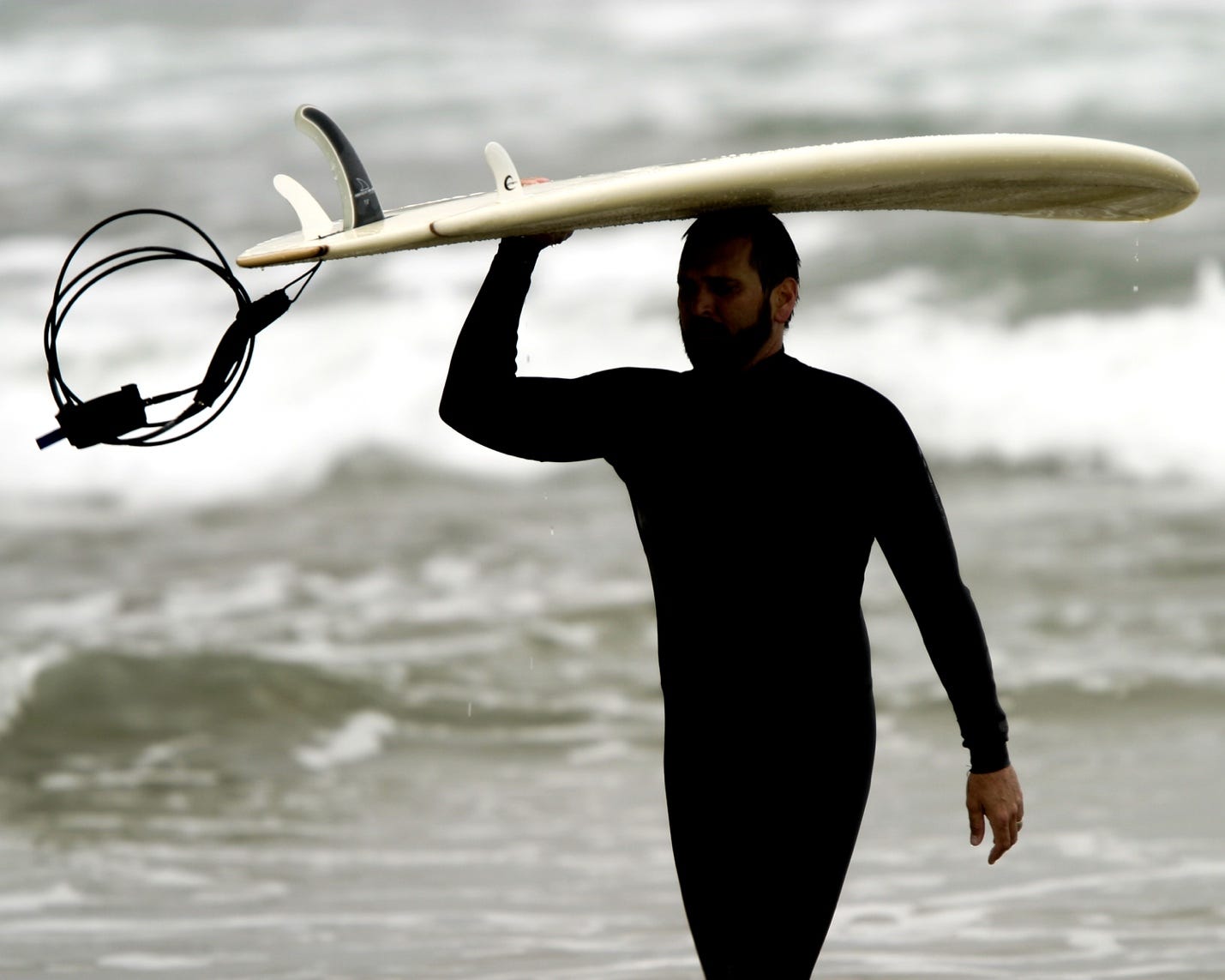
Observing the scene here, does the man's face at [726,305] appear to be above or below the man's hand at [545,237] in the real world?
below

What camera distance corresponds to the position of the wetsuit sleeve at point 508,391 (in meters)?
2.59

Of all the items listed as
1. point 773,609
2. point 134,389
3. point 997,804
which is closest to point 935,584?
point 773,609

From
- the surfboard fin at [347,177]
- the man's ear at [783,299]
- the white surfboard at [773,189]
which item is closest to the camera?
the white surfboard at [773,189]

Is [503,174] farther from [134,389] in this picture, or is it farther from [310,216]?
[134,389]

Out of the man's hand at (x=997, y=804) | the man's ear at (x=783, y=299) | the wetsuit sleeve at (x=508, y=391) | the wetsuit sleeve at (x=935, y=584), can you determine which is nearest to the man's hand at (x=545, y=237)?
the wetsuit sleeve at (x=508, y=391)

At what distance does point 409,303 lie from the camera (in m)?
16.6

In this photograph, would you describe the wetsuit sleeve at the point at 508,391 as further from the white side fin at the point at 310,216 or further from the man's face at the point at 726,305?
the white side fin at the point at 310,216

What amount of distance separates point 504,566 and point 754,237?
10379mm

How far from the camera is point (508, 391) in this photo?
2604 millimetres

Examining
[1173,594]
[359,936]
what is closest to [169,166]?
[1173,594]

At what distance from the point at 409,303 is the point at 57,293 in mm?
14126

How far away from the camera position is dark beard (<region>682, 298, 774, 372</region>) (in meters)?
2.53

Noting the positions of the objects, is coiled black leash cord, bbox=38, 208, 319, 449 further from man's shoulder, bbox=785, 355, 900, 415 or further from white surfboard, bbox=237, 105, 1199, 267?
man's shoulder, bbox=785, 355, 900, 415

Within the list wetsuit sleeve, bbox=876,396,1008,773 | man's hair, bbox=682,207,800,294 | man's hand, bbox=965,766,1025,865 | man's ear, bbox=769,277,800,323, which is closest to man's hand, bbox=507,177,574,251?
man's hair, bbox=682,207,800,294
